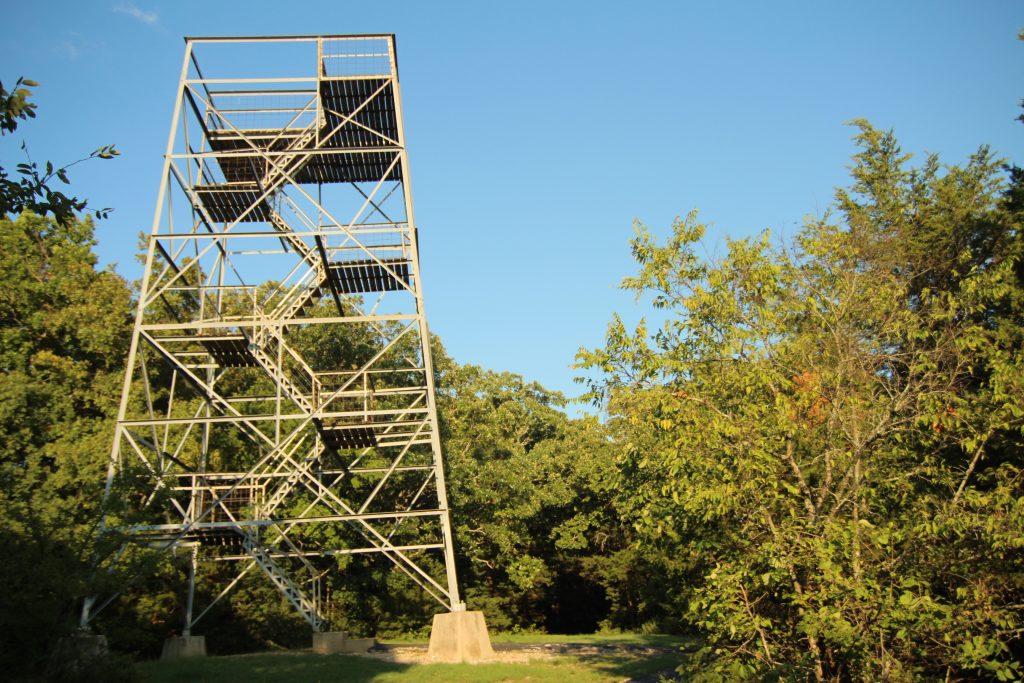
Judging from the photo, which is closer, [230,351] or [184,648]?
[230,351]

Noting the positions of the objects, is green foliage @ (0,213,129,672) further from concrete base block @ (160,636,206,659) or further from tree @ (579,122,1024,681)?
tree @ (579,122,1024,681)

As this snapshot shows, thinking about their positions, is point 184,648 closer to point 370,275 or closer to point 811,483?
point 370,275

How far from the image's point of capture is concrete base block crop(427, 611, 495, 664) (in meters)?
20.1

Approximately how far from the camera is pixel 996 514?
10.9m

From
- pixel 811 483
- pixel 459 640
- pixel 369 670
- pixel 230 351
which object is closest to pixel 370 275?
pixel 230 351

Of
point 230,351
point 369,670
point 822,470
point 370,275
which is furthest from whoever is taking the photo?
point 370,275

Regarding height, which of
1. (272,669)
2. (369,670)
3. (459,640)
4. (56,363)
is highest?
(56,363)

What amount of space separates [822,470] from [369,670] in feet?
33.9

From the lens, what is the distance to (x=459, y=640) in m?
20.1

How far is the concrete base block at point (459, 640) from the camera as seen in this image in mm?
20062

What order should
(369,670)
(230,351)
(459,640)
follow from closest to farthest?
(369,670) → (459,640) → (230,351)

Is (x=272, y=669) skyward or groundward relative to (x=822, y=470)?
groundward

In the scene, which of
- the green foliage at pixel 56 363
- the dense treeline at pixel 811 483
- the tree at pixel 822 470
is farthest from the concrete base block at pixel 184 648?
the tree at pixel 822 470

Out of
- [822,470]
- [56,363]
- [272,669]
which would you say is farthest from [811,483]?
[56,363]
